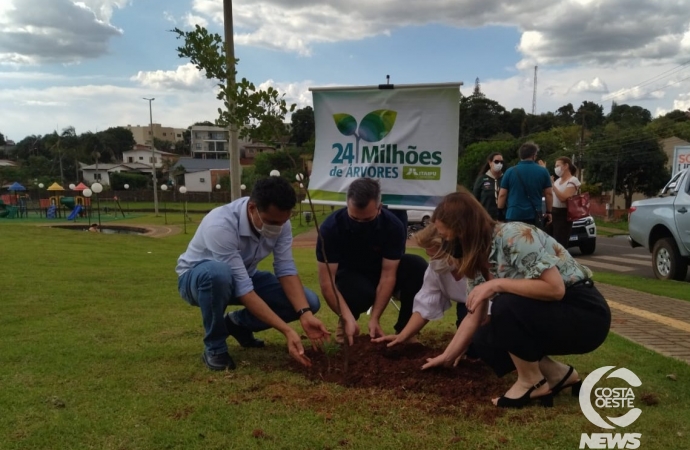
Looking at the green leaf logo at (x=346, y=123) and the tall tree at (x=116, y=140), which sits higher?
the tall tree at (x=116, y=140)

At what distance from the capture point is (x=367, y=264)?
3.89 m

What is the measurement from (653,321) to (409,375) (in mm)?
3057

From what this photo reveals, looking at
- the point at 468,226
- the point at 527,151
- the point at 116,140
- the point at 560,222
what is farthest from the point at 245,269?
the point at 116,140

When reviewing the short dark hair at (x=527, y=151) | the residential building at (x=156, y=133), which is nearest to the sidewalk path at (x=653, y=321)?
the short dark hair at (x=527, y=151)

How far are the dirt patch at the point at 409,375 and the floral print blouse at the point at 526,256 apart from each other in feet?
2.27

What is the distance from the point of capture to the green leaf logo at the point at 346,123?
4871 mm

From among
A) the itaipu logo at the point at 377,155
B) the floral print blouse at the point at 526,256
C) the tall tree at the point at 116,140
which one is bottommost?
the floral print blouse at the point at 526,256

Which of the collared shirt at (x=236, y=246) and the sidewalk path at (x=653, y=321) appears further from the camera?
the sidewalk path at (x=653, y=321)

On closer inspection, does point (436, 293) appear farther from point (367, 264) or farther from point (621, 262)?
point (621, 262)

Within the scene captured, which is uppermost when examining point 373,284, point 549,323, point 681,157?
point 681,157

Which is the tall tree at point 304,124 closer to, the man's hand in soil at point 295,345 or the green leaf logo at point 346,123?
the green leaf logo at point 346,123

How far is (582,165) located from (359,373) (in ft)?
137

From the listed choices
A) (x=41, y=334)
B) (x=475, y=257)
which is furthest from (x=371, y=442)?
(x=41, y=334)

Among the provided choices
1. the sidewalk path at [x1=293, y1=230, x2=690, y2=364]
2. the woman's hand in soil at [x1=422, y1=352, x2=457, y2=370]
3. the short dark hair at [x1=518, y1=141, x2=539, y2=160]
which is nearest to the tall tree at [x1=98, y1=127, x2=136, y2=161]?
the short dark hair at [x1=518, y1=141, x2=539, y2=160]
